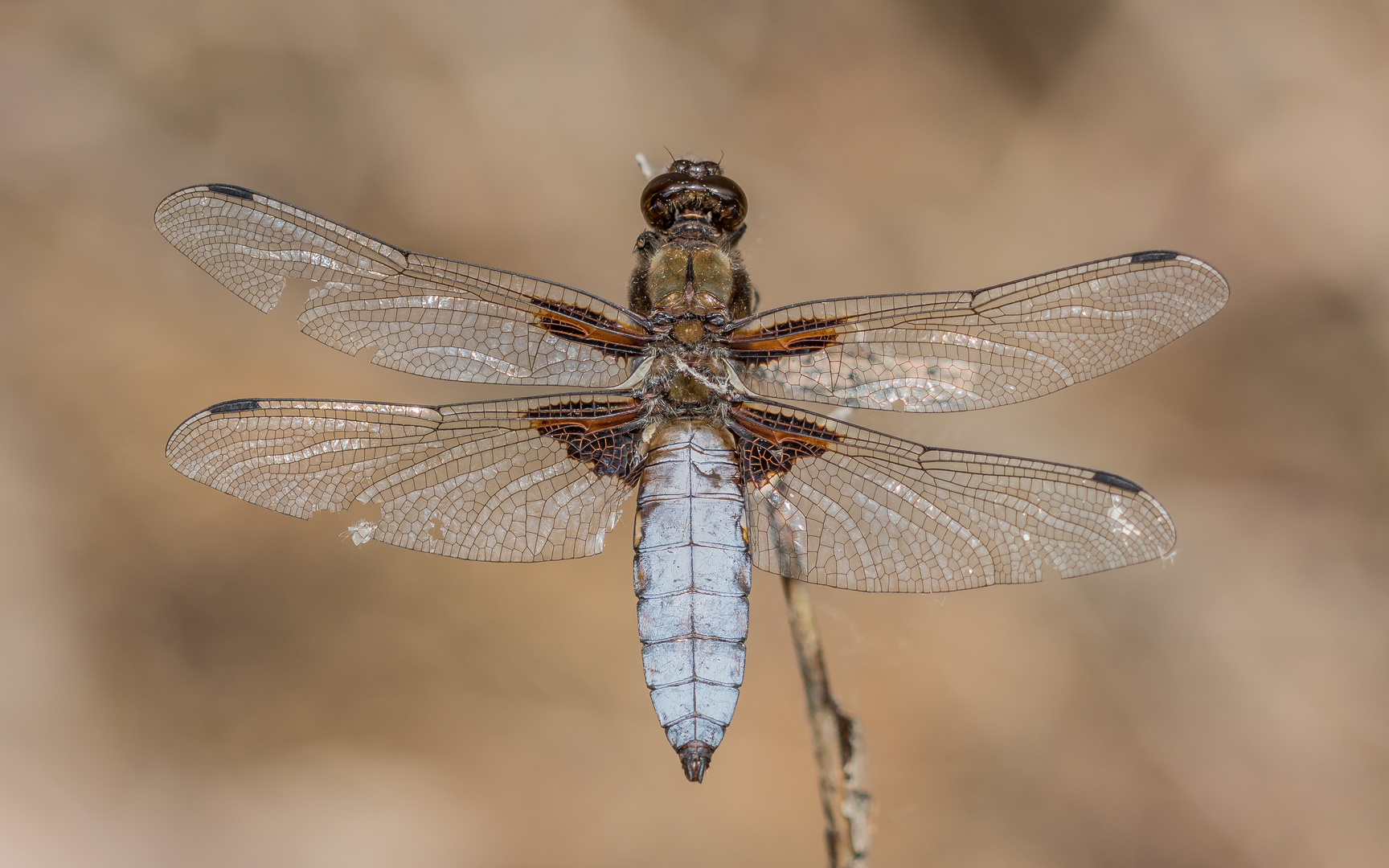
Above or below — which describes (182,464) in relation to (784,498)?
above

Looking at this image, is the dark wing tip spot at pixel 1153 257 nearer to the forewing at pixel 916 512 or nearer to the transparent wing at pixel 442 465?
the forewing at pixel 916 512

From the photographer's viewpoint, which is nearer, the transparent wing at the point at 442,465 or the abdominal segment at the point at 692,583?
the abdominal segment at the point at 692,583

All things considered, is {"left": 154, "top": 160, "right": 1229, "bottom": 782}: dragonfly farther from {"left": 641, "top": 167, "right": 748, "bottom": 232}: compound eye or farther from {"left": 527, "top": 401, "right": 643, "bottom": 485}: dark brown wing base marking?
{"left": 641, "top": 167, "right": 748, "bottom": 232}: compound eye

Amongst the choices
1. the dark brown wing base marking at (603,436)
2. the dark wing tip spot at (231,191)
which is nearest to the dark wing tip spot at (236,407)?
the dark wing tip spot at (231,191)

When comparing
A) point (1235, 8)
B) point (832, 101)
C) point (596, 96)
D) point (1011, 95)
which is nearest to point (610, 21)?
point (596, 96)

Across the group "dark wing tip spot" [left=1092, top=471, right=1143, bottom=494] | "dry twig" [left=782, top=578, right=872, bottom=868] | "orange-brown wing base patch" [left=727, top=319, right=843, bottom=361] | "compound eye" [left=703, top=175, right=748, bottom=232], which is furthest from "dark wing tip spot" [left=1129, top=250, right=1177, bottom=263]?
"dry twig" [left=782, top=578, right=872, bottom=868]

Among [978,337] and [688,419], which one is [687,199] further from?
[978,337]

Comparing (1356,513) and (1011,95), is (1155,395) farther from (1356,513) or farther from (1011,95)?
(1011,95)
